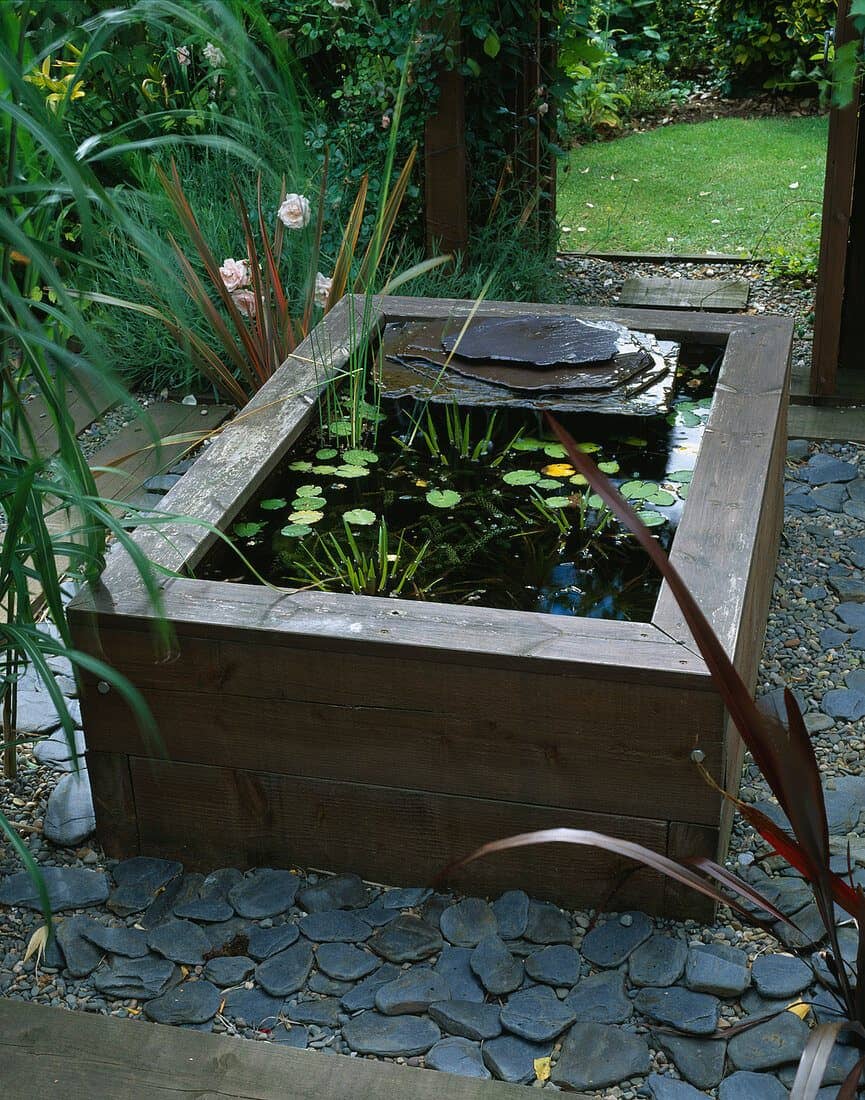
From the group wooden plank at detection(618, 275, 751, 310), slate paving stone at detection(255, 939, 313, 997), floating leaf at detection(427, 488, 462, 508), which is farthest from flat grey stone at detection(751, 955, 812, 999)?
wooden plank at detection(618, 275, 751, 310)

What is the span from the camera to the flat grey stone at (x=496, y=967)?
5.44ft

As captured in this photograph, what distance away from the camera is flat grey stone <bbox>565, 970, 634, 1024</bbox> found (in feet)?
5.26

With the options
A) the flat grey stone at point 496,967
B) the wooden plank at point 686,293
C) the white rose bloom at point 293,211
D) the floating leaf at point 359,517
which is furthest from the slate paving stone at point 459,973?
the wooden plank at point 686,293

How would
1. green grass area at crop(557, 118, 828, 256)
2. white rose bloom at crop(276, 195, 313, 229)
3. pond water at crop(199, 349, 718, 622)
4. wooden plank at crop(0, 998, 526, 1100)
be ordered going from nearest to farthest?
wooden plank at crop(0, 998, 526, 1100)
pond water at crop(199, 349, 718, 622)
white rose bloom at crop(276, 195, 313, 229)
green grass area at crop(557, 118, 828, 256)

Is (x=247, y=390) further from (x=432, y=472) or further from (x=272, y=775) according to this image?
(x=272, y=775)

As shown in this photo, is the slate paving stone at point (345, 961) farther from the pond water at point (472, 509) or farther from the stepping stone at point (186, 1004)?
the pond water at point (472, 509)

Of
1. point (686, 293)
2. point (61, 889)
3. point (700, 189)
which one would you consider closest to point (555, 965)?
point (61, 889)

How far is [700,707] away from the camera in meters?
1.58

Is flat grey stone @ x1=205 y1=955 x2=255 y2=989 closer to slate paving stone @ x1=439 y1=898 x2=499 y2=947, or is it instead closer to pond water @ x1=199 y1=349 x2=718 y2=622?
slate paving stone @ x1=439 y1=898 x2=499 y2=947

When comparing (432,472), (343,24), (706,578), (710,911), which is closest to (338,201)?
(343,24)

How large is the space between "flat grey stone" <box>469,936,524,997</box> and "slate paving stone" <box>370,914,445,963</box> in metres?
0.06

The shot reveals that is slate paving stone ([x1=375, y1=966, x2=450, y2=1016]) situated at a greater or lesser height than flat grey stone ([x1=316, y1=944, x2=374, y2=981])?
greater

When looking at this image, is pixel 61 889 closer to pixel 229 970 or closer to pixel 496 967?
pixel 229 970

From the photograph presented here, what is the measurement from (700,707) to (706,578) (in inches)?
10.1
